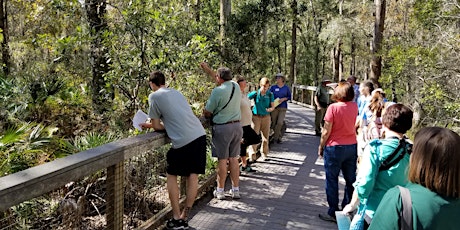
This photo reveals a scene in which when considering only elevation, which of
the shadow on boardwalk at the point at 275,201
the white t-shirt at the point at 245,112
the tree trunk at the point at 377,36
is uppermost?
the tree trunk at the point at 377,36

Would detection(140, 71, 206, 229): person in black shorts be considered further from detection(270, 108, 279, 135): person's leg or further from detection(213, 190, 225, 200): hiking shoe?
detection(270, 108, 279, 135): person's leg

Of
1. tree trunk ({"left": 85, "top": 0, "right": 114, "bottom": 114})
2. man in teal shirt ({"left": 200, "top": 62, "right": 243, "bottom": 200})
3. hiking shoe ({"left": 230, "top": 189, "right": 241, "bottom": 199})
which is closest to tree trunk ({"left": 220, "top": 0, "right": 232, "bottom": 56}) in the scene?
tree trunk ({"left": 85, "top": 0, "right": 114, "bottom": 114})

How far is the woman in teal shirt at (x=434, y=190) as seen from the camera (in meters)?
1.80

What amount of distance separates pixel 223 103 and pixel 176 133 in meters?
1.14

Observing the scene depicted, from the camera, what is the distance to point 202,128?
4.27 meters

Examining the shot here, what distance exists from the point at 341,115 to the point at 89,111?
5.77 m

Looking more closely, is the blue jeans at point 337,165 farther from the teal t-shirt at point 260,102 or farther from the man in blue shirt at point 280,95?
the man in blue shirt at point 280,95

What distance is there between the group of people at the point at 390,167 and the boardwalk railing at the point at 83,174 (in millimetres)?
1862

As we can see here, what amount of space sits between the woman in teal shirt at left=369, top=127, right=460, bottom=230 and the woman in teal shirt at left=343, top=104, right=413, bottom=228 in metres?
1.07

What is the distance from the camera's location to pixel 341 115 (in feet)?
15.1

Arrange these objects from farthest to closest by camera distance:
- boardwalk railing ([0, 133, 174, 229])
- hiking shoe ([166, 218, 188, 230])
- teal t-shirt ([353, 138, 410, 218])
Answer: hiking shoe ([166, 218, 188, 230]), teal t-shirt ([353, 138, 410, 218]), boardwalk railing ([0, 133, 174, 229])

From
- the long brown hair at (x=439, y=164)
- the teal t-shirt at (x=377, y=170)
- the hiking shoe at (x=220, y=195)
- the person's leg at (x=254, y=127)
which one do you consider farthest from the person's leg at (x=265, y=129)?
the long brown hair at (x=439, y=164)

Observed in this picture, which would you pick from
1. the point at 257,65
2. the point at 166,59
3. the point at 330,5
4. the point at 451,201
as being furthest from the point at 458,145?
A: the point at 330,5

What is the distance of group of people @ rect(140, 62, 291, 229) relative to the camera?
4.06 meters
